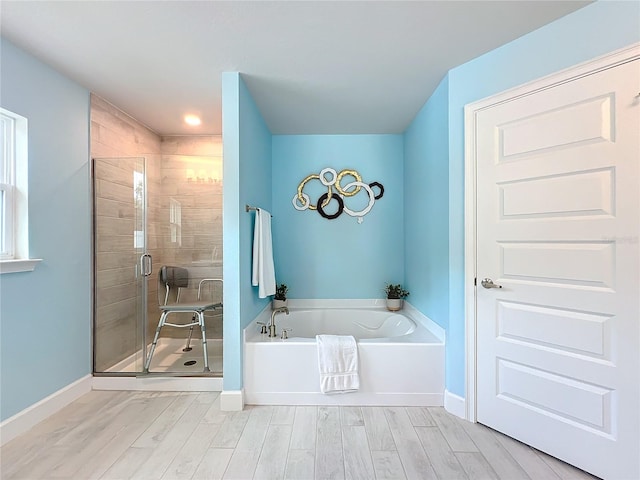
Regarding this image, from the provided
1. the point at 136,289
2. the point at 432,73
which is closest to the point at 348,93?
the point at 432,73

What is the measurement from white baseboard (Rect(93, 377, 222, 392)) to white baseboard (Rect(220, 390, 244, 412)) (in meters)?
0.33

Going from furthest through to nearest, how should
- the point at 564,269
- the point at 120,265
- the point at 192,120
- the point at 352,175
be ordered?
the point at 352,175 → the point at 192,120 → the point at 120,265 → the point at 564,269

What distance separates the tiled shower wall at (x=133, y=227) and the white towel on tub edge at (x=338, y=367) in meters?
0.91

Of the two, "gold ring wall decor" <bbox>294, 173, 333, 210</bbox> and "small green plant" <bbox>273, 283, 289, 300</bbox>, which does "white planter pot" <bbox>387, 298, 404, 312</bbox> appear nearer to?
"small green plant" <bbox>273, 283, 289, 300</bbox>

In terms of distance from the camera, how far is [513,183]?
188cm

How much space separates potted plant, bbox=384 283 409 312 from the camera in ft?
10.7

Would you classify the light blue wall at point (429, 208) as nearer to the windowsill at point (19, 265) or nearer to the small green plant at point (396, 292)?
the small green plant at point (396, 292)

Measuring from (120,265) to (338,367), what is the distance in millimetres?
1937

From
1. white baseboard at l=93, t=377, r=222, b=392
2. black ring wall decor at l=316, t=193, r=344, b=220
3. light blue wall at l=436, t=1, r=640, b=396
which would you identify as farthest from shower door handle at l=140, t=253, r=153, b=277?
light blue wall at l=436, t=1, r=640, b=396

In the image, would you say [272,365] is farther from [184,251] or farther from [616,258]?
[616,258]

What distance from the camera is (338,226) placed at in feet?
11.5

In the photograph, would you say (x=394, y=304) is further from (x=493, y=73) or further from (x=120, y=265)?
(x=120, y=265)

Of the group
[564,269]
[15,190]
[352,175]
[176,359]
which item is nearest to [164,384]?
[176,359]

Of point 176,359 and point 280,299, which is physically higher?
point 280,299
